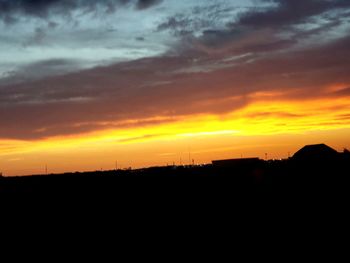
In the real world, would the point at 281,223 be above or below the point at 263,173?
below

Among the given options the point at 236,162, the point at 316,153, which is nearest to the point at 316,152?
the point at 316,153

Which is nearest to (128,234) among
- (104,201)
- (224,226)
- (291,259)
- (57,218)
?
(224,226)

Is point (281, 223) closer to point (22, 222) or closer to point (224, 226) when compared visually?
point (224, 226)

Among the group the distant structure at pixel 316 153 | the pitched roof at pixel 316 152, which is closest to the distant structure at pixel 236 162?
the pitched roof at pixel 316 152

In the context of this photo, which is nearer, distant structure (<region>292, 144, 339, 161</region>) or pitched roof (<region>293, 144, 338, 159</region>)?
distant structure (<region>292, 144, 339, 161</region>)

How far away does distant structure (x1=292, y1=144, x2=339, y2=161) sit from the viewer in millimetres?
52500

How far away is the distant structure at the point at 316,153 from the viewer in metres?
52.5

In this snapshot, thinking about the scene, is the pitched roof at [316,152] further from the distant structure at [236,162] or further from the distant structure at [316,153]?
the distant structure at [236,162]

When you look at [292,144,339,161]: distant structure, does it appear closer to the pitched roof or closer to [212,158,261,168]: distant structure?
the pitched roof

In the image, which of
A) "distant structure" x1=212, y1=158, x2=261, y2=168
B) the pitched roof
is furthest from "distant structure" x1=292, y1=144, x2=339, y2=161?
"distant structure" x1=212, y1=158, x2=261, y2=168

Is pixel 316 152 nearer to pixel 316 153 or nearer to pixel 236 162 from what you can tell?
pixel 316 153

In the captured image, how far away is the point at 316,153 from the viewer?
182 ft

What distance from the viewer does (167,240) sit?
25.8 metres

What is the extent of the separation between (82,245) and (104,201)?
15.2 metres
